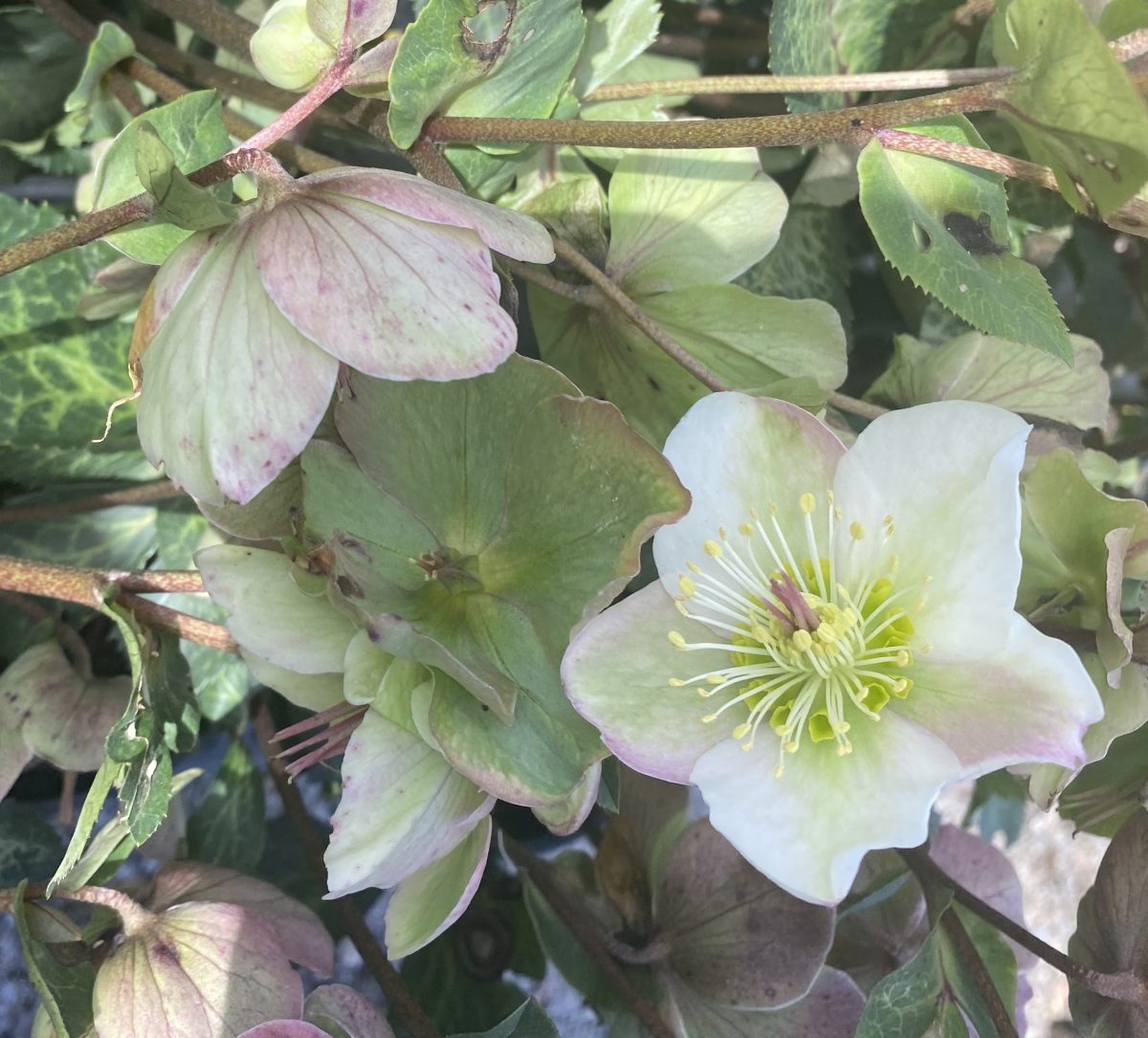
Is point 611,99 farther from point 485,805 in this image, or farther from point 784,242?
point 485,805

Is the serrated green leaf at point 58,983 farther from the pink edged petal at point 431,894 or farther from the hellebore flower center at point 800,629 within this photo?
the hellebore flower center at point 800,629

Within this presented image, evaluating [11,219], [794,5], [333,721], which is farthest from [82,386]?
[794,5]

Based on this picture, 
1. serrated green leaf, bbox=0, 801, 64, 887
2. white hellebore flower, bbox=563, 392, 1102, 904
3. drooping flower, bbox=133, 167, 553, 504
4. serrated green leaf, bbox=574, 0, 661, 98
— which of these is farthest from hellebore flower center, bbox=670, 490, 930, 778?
serrated green leaf, bbox=0, 801, 64, 887

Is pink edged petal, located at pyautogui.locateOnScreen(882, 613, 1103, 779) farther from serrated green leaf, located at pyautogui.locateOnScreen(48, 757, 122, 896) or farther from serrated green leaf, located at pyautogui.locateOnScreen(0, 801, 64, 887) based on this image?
serrated green leaf, located at pyautogui.locateOnScreen(0, 801, 64, 887)

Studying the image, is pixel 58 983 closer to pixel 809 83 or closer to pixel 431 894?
pixel 431 894

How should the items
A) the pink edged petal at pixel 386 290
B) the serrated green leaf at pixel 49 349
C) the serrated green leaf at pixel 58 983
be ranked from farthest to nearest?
the serrated green leaf at pixel 49 349
the serrated green leaf at pixel 58 983
the pink edged petal at pixel 386 290

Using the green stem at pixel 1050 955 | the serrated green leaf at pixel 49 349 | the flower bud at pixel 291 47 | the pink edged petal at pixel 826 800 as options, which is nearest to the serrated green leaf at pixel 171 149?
the flower bud at pixel 291 47
